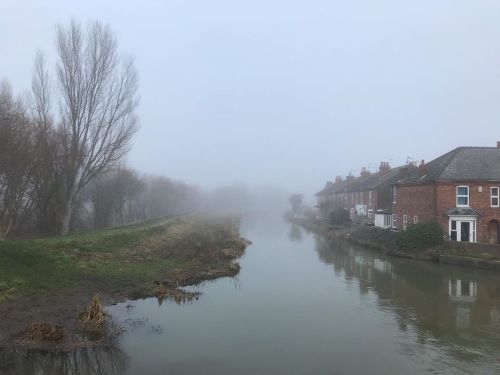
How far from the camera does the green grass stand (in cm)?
1629

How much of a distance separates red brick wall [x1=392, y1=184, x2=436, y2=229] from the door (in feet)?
6.60

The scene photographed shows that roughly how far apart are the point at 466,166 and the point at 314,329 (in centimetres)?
2607

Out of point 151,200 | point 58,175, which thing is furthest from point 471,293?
point 151,200

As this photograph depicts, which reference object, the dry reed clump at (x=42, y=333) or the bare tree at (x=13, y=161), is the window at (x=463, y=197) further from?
the dry reed clump at (x=42, y=333)

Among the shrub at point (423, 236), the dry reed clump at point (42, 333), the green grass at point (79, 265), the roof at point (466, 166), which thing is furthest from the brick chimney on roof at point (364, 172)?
the dry reed clump at point (42, 333)

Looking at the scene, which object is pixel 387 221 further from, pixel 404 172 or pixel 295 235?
pixel 295 235

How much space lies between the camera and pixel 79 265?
1961cm

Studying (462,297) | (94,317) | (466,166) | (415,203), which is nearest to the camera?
(94,317)

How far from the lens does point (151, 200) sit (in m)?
78.5

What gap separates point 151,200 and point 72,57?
4895 cm

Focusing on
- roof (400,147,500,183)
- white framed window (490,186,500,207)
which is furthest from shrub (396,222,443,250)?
white framed window (490,186,500,207)

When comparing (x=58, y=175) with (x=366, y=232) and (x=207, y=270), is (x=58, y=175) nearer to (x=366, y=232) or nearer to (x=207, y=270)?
(x=207, y=270)

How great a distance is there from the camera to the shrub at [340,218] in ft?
190

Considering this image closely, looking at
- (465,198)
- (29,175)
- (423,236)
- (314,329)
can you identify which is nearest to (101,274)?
(314,329)
